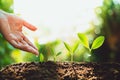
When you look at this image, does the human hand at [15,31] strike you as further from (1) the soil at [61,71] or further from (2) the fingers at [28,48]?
(1) the soil at [61,71]

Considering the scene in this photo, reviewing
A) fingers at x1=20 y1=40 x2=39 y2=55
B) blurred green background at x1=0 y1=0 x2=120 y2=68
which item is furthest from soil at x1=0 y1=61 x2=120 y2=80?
blurred green background at x1=0 y1=0 x2=120 y2=68

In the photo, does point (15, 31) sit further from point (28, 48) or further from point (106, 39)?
point (106, 39)

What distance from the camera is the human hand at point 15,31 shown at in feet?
4.72

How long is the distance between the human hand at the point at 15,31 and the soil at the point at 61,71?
0.36ft

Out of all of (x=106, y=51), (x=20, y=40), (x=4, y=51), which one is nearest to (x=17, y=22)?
(x=20, y=40)

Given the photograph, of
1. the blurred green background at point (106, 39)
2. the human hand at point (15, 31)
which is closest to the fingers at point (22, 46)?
the human hand at point (15, 31)

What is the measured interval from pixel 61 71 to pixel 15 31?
1.45ft

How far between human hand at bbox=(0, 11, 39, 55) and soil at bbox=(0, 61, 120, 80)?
0.11m

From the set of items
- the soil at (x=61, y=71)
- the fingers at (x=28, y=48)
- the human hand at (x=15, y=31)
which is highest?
the human hand at (x=15, y=31)

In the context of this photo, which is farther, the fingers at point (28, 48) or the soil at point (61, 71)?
the fingers at point (28, 48)

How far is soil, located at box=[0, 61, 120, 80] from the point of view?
119 cm

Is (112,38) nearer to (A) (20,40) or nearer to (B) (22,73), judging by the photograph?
(A) (20,40)

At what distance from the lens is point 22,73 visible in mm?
1240

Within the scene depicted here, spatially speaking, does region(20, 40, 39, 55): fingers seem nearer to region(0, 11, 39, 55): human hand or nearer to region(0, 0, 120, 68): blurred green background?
region(0, 11, 39, 55): human hand
